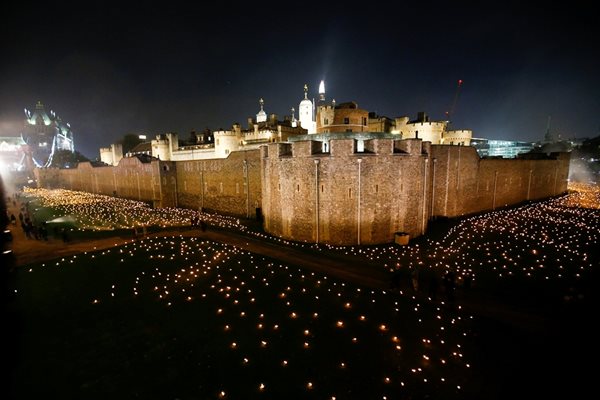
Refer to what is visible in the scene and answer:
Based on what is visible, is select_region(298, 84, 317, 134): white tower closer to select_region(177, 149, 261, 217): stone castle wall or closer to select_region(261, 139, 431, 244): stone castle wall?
select_region(177, 149, 261, 217): stone castle wall

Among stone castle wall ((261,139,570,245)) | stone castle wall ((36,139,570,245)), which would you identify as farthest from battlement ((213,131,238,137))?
stone castle wall ((261,139,570,245))

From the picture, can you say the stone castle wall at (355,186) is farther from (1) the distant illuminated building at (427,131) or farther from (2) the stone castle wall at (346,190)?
→ (1) the distant illuminated building at (427,131)

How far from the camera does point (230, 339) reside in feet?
29.9

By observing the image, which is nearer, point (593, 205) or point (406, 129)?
point (593, 205)

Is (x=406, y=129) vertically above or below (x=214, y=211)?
above

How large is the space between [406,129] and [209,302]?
47.0 meters

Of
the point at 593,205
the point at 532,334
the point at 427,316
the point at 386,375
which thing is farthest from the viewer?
the point at 593,205

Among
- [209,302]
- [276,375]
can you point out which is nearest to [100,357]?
[209,302]

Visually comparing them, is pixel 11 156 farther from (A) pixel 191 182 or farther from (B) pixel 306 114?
(A) pixel 191 182

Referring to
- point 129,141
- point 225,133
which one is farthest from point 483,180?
point 129,141

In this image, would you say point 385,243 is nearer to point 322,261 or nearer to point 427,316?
point 322,261

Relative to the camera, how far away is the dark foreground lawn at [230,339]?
7.24 meters

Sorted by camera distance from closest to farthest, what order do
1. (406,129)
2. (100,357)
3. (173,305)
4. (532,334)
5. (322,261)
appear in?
1. (100,357)
2. (532,334)
3. (173,305)
4. (322,261)
5. (406,129)

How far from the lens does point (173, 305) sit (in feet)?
37.1
